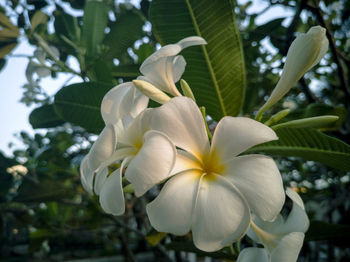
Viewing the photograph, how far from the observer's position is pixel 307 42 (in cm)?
53

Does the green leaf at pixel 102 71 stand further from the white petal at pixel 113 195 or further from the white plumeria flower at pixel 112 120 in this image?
the white petal at pixel 113 195

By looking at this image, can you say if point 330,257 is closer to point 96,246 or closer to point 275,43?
point 275,43

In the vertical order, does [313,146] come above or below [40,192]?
above

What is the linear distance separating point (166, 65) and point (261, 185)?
27 cm

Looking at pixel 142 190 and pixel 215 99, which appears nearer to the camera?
pixel 142 190

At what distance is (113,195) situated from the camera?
525mm

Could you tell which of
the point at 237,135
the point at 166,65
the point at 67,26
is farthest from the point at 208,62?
the point at 67,26

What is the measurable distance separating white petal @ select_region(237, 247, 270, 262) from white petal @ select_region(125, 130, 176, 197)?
0.24 m

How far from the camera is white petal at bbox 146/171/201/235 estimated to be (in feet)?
1.45

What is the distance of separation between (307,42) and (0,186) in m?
2.10

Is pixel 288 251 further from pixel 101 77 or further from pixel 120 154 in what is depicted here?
pixel 101 77

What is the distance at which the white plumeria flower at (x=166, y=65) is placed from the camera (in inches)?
20.4

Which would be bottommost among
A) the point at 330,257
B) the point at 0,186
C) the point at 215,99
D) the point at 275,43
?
the point at 330,257

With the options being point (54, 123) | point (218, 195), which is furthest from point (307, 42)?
point (54, 123)
